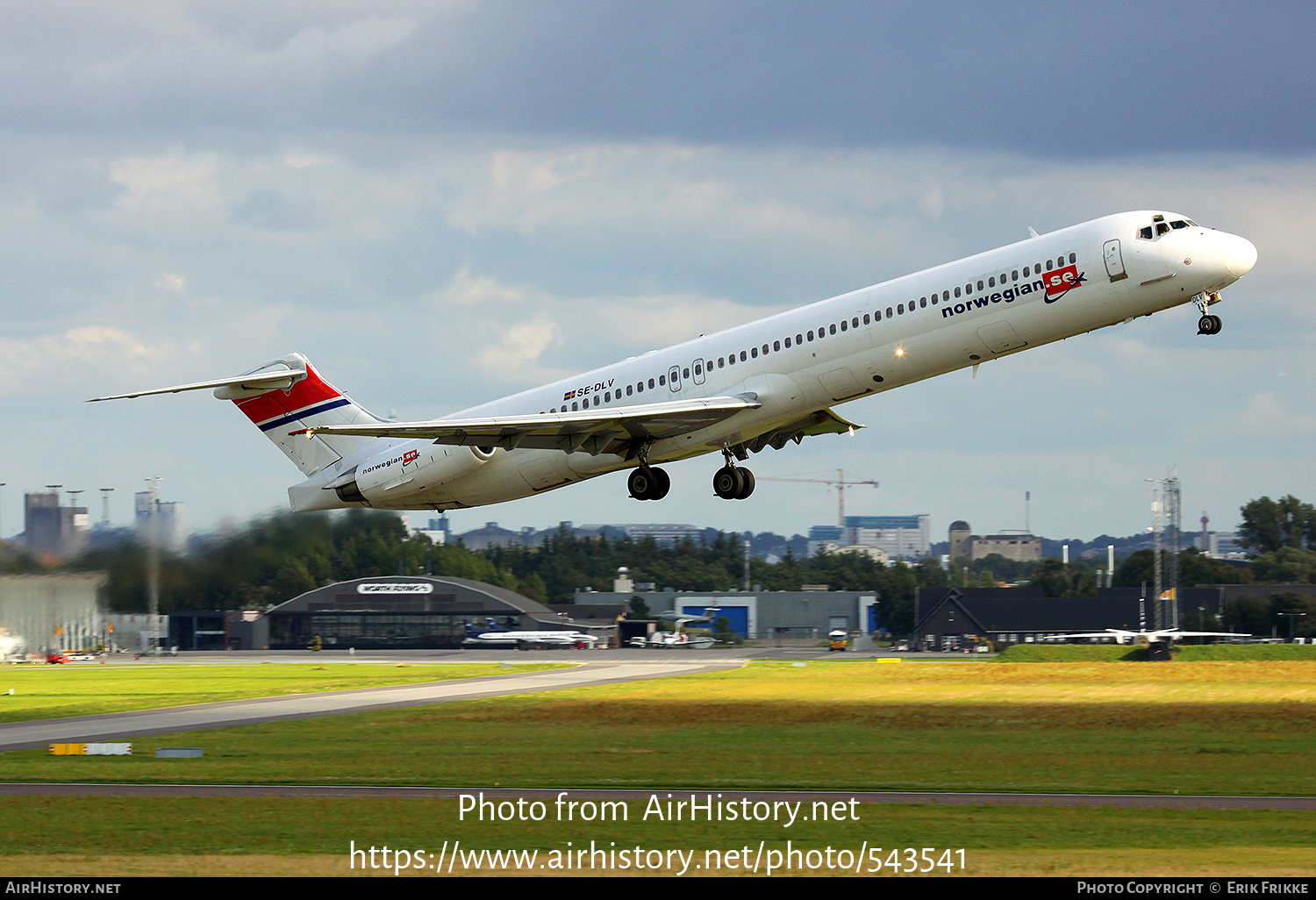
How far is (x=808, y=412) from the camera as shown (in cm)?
3638

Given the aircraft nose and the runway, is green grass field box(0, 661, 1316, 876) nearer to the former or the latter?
the runway

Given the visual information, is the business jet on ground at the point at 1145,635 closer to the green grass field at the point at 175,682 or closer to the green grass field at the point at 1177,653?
the green grass field at the point at 1177,653

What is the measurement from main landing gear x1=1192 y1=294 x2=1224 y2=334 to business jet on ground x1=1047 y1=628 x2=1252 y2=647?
55.5m

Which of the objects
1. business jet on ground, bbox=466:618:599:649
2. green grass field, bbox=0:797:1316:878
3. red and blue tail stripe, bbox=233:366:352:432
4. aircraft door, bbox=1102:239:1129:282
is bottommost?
business jet on ground, bbox=466:618:599:649

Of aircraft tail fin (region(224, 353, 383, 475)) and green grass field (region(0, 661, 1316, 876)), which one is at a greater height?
aircraft tail fin (region(224, 353, 383, 475))

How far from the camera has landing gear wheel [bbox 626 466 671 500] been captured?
39719 millimetres

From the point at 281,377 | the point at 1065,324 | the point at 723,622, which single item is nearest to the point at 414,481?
the point at 281,377

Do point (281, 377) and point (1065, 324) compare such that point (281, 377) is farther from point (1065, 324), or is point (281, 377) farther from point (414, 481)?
point (1065, 324)

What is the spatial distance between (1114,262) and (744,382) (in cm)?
948

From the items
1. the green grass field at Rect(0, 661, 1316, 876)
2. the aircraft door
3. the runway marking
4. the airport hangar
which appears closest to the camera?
the green grass field at Rect(0, 661, 1316, 876)

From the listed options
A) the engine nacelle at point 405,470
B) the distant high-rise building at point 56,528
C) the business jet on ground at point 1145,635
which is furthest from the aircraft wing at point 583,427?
the business jet on ground at point 1145,635

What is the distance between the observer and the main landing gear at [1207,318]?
31.9 m

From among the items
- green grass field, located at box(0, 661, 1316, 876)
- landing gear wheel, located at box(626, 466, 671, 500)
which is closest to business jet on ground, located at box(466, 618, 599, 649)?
green grass field, located at box(0, 661, 1316, 876)

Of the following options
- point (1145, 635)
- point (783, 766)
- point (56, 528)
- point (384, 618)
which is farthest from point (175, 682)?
point (1145, 635)
